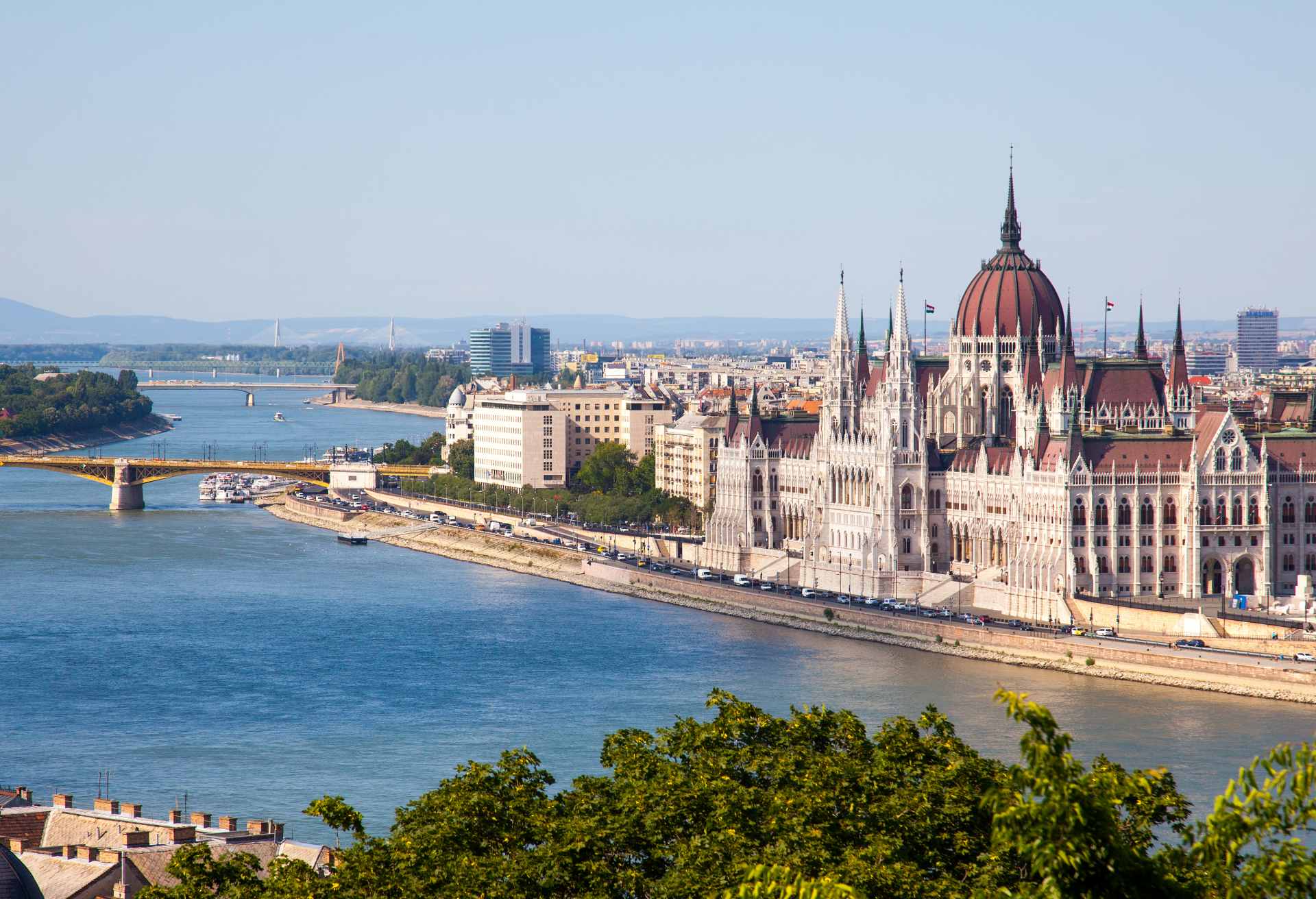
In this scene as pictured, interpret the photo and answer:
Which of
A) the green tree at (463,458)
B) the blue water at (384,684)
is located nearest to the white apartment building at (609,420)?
the green tree at (463,458)

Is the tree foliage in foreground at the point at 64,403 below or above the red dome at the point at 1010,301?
below

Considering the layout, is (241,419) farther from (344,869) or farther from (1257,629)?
(344,869)

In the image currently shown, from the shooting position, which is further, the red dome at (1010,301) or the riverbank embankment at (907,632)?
the red dome at (1010,301)

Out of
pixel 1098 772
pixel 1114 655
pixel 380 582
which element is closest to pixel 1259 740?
pixel 1114 655

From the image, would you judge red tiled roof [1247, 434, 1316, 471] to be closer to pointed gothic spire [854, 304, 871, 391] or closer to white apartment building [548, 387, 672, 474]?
pointed gothic spire [854, 304, 871, 391]

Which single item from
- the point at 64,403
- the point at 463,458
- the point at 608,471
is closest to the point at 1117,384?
the point at 608,471

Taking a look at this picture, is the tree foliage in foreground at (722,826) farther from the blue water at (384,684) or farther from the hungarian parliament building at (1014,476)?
the hungarian parliament building at (1014,476)
